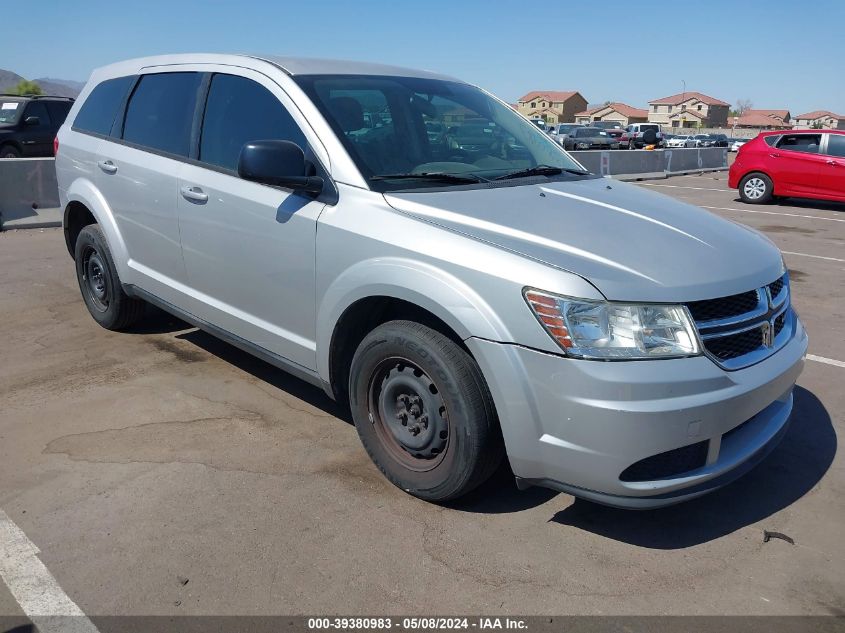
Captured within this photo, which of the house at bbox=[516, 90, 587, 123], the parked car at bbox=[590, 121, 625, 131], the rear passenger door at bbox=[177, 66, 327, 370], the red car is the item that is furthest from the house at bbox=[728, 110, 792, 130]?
the rear passenger door at bbox=[177, 66, 327, 370]

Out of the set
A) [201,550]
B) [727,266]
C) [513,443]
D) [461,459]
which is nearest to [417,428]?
[461,459]

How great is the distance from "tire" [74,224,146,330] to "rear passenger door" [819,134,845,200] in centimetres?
1311

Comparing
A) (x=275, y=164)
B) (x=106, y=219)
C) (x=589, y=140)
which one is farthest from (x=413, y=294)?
(x=589, y=140)

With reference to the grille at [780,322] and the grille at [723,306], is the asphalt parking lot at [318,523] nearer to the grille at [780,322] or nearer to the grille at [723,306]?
the grille at [780,322]

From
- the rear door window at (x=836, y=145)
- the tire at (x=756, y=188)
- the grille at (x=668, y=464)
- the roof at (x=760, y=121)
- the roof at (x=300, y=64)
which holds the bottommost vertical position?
the grille at (x=668, y=464)

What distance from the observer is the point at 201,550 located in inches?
113

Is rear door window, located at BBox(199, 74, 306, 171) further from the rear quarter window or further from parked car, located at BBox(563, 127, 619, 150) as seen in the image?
parked car, located at BBox(563, 127, 619, 150)

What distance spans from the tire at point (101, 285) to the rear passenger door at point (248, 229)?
1180 mm

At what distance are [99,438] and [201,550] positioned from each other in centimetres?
127

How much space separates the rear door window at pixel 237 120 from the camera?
12.1 ft

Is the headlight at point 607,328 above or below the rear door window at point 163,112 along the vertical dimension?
below

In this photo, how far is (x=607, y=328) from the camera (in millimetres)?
2604

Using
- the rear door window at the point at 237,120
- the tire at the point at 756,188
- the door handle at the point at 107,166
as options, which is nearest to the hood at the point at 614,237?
the rear door window at the point at 237,120

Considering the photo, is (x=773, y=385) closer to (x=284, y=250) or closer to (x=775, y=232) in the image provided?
(x=284, y=250)
